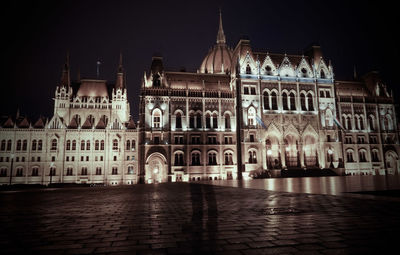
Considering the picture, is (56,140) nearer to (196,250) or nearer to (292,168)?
(292,168)

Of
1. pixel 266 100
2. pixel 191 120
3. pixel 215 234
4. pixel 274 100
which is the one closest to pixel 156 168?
pixel 191 120

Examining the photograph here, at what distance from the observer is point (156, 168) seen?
55781 millimetres

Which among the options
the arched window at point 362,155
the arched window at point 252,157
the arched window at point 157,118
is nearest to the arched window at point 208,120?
the arched window at point 157,118

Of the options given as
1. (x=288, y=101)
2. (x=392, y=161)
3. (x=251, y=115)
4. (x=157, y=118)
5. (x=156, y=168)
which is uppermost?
(x=288, y=101)

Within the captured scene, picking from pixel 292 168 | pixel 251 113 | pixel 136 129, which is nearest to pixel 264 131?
pixel 251 113

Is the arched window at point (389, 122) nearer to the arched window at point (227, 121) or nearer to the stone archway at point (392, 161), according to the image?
the stone archway at point (392, 161)

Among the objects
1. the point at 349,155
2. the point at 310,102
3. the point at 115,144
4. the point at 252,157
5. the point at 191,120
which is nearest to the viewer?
the point at 252,157

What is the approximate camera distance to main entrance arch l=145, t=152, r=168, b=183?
176 ft

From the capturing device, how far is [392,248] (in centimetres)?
406

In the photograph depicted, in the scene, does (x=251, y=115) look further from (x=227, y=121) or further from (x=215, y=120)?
(x=215, y=120)

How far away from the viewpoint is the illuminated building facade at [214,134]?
5475 cm

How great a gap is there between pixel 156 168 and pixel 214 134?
13506mm

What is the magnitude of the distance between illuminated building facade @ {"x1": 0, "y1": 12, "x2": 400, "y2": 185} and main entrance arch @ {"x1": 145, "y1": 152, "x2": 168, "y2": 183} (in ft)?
0.65

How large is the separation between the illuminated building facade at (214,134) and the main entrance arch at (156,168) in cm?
20
